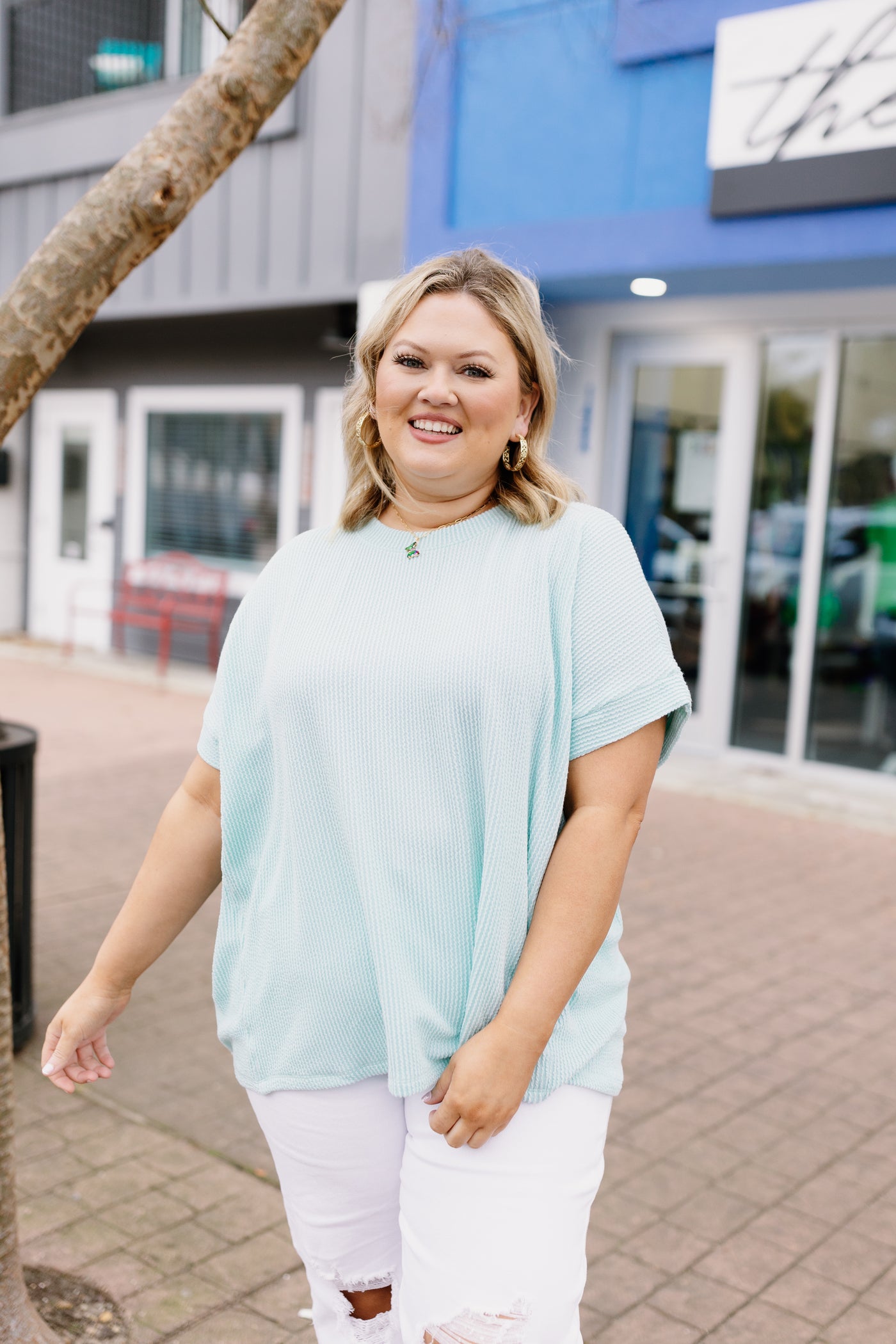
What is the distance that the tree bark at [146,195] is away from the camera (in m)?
2.27

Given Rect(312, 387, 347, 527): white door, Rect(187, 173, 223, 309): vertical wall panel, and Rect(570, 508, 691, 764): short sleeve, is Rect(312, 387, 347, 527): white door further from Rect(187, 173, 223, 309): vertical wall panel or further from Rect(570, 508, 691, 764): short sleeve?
Rect(570, 508, 691, 764): short sleeve

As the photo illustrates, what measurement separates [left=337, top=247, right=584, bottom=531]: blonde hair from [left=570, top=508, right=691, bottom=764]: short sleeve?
120 mm

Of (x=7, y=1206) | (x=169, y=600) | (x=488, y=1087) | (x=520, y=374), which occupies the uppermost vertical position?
(x=520, y=374)

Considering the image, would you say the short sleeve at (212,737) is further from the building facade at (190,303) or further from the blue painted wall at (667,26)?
the building facade at (190,303)

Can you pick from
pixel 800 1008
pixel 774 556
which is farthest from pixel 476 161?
pixel 800 1008

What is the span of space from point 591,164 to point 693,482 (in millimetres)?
2139

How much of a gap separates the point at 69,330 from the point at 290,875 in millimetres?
1170

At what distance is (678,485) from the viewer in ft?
28.4

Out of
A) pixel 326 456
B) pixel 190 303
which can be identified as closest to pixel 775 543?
pixel 326 456

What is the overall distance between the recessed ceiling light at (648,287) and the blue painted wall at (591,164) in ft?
0.28

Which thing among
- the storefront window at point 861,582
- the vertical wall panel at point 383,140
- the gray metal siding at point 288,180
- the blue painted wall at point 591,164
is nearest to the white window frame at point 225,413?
the gray metal siding at point 288,180

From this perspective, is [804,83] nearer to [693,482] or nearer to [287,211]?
[693,482]

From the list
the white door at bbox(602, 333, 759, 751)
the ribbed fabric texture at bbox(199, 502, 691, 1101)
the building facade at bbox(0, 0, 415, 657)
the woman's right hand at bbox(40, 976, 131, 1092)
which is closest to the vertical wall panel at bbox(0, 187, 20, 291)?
the building facade at bbox(0, 0, 415, 657)

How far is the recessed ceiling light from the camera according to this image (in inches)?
305
